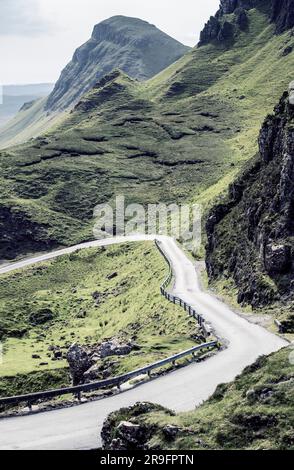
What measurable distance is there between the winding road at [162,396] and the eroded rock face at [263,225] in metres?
3.90

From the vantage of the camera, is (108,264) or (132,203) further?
(132,203)

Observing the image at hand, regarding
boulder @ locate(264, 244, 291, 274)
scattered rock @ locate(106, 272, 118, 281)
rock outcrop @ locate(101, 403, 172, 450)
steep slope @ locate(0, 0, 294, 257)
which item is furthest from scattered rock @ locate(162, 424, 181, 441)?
steep slope @ locate(0, 0, 294, 257)

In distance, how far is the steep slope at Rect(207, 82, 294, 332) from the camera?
44.2m

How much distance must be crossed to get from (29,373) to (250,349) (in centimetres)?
1380

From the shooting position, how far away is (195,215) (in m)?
106

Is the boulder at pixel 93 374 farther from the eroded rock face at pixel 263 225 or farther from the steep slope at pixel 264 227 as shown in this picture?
the eroded rock face at pixel 263 225

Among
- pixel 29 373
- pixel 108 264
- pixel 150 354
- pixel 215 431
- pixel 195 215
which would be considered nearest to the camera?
pixel 215 431

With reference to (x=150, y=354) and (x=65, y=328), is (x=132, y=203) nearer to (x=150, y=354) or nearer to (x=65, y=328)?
(x=65, y=328)

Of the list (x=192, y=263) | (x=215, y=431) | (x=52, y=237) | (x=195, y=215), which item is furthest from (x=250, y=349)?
(x=52, y=237)

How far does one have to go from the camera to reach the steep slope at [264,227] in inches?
1742

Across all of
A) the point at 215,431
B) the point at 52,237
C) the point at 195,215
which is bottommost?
the point at 52,237

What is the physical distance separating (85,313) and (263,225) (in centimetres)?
2950

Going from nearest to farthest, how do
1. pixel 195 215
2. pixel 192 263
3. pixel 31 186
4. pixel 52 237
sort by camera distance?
pixel 192 263
pixel 195 215
pixel 52 237
pixel 31 186

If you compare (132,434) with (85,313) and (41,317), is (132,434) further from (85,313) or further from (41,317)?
(41,317)
